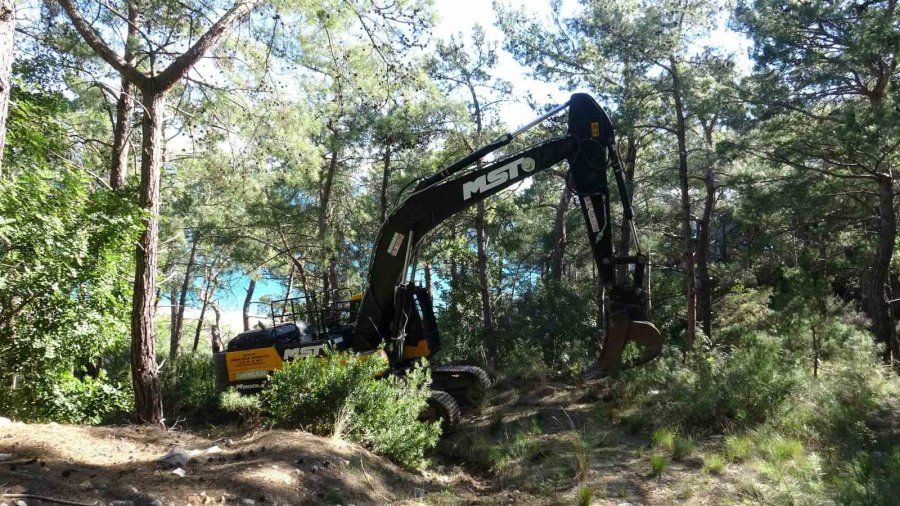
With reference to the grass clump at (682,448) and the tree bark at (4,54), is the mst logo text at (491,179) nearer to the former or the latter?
the grass clump at (682,448)

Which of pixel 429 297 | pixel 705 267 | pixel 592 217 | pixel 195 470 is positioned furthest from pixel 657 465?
pixel 705 267

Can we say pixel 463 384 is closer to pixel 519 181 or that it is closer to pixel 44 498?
pixel 519 181

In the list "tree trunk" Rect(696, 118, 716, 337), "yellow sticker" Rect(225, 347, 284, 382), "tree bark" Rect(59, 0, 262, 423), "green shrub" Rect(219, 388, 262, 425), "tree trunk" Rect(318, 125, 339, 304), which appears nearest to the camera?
"tree bark" Rect(59, 0, 262, 423)

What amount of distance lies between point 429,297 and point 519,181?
238 cm

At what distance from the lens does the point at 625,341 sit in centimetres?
626

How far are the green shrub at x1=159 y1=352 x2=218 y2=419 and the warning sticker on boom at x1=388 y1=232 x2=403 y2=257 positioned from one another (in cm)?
764

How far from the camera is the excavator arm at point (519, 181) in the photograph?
6.38m

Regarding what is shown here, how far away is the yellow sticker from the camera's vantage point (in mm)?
8250

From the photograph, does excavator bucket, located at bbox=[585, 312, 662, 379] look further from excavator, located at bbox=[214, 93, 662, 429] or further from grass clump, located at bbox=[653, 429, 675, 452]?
grass clump, located at bbox=[653, 429, 675, 452]

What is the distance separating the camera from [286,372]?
591 centimetres

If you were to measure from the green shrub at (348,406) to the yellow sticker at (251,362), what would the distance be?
7.26 ft

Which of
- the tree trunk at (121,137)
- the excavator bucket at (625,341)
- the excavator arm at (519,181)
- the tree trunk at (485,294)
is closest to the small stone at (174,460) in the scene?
the excavator arm at (519,181)

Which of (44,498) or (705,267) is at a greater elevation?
(705,267)

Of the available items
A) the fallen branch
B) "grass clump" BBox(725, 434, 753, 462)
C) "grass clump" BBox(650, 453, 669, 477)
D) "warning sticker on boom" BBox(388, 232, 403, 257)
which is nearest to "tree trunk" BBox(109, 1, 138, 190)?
"warning sticker on boom" BBox(388, 232, 403, 257)
